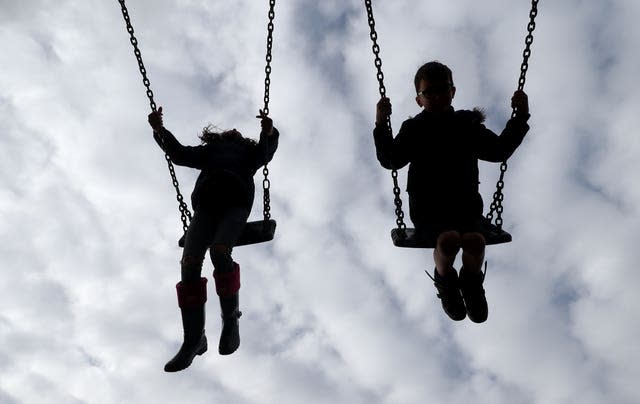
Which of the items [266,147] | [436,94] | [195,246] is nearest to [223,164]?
[266,147]

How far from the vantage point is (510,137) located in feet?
13.4

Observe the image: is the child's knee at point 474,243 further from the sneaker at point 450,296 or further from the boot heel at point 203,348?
the boot heel at point 203,348

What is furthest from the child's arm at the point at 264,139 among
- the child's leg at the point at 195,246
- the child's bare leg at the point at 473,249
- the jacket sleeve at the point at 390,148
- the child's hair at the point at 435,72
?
the child's bare leg at the point at 473,249

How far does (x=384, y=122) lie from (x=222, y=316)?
6.04 feet

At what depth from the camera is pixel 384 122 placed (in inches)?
163

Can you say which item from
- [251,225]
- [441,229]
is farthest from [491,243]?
[251,225]

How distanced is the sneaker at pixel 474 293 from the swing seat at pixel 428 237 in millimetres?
241

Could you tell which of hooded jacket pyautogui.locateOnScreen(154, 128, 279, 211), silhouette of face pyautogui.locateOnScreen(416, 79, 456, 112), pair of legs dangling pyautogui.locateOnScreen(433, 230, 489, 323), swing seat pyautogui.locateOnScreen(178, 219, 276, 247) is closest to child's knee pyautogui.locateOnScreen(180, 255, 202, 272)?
swing seat pyautogui.locateOnScreen(178, 219, 276, 247)

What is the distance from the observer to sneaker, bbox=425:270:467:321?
3990 mm

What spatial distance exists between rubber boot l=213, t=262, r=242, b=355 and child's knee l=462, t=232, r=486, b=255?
1746mm

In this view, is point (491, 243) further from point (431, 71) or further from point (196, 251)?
point (196, 251)

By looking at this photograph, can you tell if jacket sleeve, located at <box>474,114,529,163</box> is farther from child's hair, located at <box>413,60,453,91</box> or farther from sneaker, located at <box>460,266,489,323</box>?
sneaker, located at <box>460,266,489,323</box>

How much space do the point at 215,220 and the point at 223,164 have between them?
0.53 m

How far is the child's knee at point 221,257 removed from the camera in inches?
174
